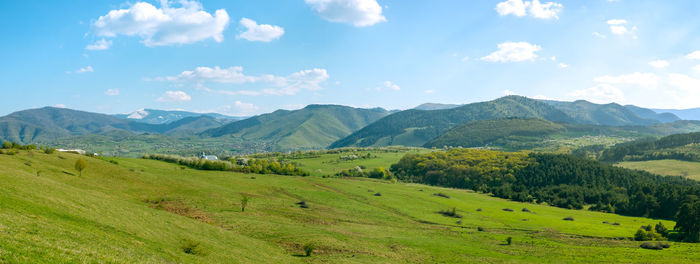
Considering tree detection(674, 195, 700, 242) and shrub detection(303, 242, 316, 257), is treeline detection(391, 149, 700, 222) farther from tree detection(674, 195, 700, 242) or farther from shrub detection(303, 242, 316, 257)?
shrub detection(303, 242, 316, 257)

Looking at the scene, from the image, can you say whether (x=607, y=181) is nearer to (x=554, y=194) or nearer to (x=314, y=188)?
(x=554, y=194)

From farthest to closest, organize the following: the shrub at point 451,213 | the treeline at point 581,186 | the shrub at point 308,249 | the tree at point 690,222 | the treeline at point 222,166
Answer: the treeline at point 581,186
the treeline at point 222,166
the shrub at point 451,213
the tree at point 690,222
the shrub at point 308,249

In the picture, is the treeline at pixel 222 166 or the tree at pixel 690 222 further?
the treeline at pixel 222 166

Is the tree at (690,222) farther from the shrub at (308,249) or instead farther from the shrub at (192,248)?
the shrub at (192,248)

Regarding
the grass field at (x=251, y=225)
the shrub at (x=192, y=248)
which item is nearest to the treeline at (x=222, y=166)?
the grass field at (x=251, y=225)

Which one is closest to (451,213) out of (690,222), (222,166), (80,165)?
(690,222)

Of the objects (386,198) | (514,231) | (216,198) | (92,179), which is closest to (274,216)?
(216,198)

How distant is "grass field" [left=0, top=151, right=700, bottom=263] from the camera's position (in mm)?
29500

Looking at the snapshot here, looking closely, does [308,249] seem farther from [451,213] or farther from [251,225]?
[451,213]

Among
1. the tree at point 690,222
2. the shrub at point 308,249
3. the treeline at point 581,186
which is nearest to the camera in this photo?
the shrub at point 308,249

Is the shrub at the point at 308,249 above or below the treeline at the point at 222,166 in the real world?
below

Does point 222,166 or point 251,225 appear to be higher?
point 222,166

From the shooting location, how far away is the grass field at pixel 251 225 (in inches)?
1161

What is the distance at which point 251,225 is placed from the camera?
59969 mm
